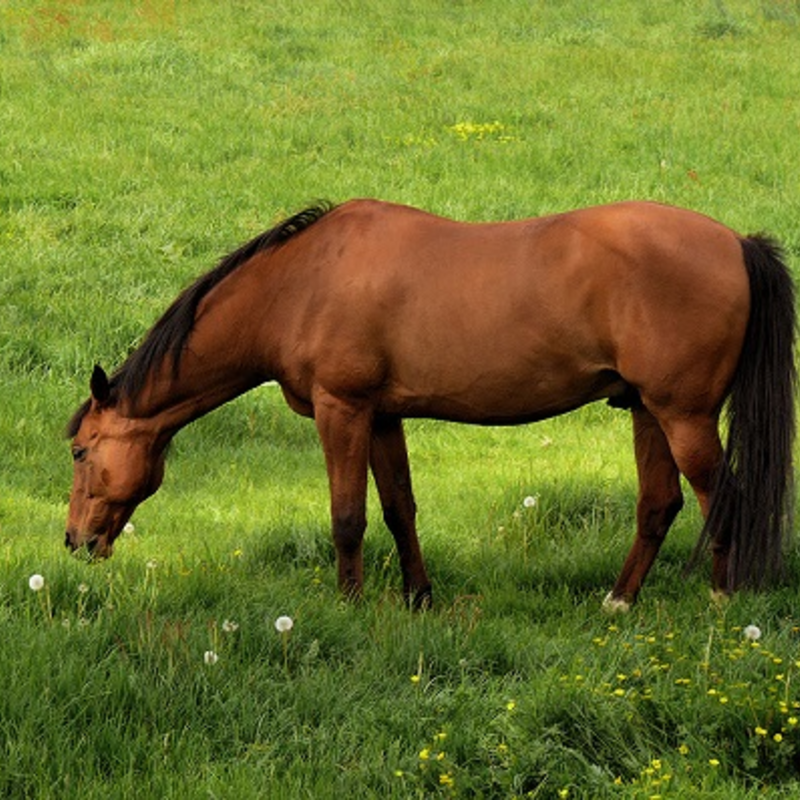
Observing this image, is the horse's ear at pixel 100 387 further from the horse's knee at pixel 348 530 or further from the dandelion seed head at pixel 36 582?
the dandelion seed head at pixel 36 582

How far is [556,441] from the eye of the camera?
10.5 metres

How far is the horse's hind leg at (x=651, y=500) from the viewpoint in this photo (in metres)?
7.14

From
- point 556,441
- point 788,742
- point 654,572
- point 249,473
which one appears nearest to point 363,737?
point 788,742

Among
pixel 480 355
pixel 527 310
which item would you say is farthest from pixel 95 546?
pixel 527 310

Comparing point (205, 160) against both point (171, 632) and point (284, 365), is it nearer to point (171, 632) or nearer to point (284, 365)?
point (284, 365)

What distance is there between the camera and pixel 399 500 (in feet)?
23.6

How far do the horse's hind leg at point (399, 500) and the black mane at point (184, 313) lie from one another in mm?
942

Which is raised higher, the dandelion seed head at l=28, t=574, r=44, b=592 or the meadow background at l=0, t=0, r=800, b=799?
the dandelion seed head at l=28, t=574, r=44, b=592

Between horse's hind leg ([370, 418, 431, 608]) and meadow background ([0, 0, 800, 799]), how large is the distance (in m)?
0.14

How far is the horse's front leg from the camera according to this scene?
694 cm

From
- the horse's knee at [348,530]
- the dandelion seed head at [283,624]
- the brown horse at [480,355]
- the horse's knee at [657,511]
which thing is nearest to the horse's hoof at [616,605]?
the brown horse at [480,355]

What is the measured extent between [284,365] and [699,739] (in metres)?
2.79

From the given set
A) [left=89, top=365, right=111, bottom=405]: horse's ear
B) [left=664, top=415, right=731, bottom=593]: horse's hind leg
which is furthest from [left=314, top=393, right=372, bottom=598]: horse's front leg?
[left=664, top=415, right=731, bottom=593]: horse's hind leg

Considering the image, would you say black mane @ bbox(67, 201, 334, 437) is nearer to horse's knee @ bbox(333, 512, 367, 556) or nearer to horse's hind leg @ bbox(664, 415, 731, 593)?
horse's knee @ bbox(333, 512, 367, 556)
